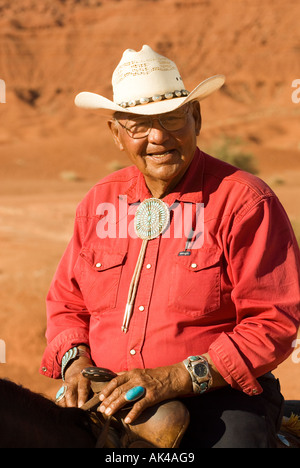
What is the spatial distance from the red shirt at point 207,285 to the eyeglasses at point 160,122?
0.20 metres

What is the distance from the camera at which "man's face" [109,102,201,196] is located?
2.99 metres

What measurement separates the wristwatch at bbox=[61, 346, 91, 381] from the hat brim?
111 centimetres

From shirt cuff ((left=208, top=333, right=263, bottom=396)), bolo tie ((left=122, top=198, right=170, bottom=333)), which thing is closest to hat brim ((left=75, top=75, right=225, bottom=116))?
bolo tie ((left=122, top=198, right=170, bottom=333))

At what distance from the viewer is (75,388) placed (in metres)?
2.88

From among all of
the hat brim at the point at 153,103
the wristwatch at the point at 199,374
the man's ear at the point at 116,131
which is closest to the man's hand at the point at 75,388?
the wristwatch at the point at 199,374

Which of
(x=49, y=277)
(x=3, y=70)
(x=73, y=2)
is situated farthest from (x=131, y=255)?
(x=73, y=2)

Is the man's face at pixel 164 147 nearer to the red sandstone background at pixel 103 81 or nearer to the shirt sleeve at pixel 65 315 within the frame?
the shirt sleeve at pixel 65 315

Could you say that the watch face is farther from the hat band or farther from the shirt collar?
the hat band

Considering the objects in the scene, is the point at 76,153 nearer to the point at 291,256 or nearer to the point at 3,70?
the point at 3,70

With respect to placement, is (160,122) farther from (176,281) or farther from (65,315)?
(65,315)

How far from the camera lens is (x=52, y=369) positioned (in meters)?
3.23

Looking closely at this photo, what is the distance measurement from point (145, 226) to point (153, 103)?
555 mm

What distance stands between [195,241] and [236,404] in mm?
697
